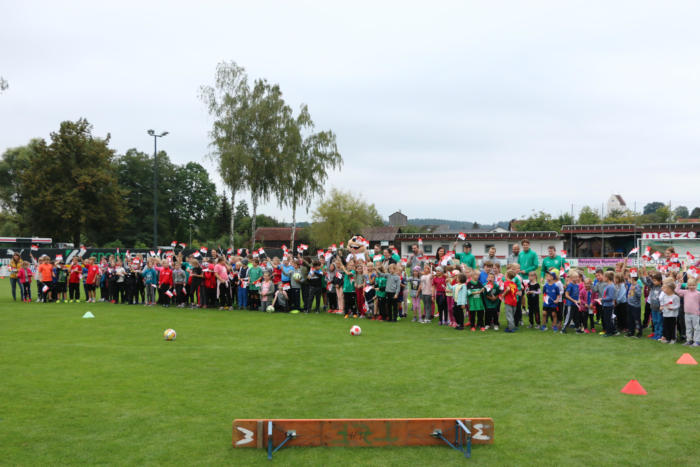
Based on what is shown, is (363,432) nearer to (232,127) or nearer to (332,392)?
(332,392)

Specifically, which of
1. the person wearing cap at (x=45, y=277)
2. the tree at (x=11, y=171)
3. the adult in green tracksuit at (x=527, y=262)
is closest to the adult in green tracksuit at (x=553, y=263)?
the adult in green tracksuit at (x=527, y=262)

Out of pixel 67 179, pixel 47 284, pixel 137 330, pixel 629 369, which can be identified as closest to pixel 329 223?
pixel 67 179

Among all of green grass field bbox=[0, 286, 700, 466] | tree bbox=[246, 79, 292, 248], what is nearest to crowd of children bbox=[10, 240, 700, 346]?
green grass field bbox=[0, 286, 700, 466]

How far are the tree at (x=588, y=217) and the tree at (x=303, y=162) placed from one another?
4950 cm

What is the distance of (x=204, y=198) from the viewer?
78.3m

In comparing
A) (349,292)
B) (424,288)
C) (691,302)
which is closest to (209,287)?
(349,292)

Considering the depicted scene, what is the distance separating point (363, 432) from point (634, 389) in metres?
4.56

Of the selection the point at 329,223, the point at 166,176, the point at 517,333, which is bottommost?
the point at 517,333

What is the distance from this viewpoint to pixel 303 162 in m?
40.9

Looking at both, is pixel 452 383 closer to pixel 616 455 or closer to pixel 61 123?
pixel 616 455

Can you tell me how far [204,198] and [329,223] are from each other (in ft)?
74.7

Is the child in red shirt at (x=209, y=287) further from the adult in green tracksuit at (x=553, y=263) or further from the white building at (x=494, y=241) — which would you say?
the white building at (x=494, y=241)

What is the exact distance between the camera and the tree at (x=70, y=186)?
47.0m

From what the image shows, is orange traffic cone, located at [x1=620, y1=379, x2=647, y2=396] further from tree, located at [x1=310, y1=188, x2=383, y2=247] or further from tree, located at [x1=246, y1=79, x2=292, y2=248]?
tree, located at [x1=310, y1=188, x2=383, y2=247]
